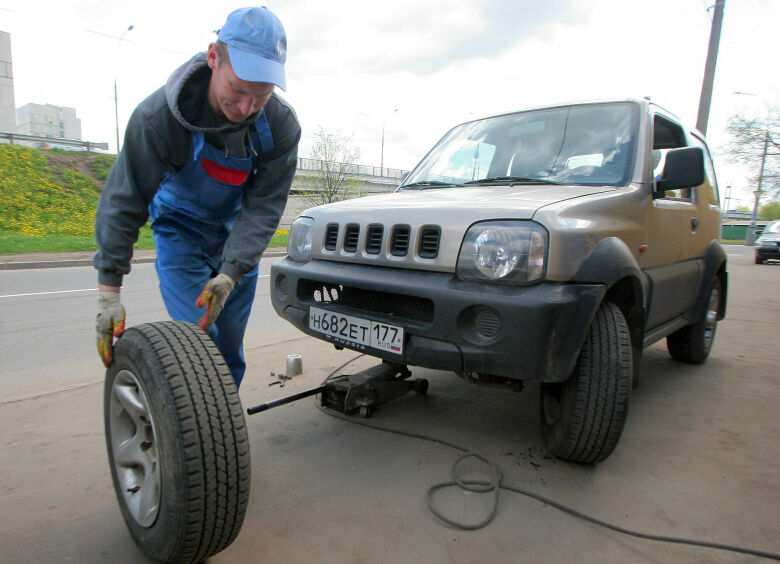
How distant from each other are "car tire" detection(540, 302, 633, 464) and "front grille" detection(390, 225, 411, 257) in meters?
0.88

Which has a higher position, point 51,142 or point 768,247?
point 51,142

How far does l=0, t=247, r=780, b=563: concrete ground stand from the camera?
1.71m

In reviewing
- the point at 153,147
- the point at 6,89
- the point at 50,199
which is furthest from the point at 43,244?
the point at 6,89

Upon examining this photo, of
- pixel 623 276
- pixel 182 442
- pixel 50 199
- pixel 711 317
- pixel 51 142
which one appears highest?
pixel 51 142

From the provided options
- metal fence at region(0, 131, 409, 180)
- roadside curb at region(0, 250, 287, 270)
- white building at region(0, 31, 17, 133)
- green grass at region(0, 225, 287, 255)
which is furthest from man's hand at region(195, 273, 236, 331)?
white building at region(0, 31, 17, 133)

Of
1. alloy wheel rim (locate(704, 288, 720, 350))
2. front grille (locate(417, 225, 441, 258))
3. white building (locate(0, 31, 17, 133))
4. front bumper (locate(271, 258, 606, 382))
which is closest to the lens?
front bumper (locate(271, 258, 606, 382))

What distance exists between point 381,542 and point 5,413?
7.87 ft

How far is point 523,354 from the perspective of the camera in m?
1.84

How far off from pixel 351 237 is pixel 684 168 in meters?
1.83

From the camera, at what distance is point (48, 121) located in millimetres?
59250

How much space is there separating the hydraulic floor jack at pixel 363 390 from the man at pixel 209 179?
0.65 meters

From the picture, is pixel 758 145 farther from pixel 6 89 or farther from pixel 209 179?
pixel 6 89

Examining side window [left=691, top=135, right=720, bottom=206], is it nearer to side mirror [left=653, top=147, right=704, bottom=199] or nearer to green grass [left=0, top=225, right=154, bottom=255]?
side mirror [left=653, top=147, right=704, bottom=199]

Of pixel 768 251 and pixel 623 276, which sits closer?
pixel 623 276
